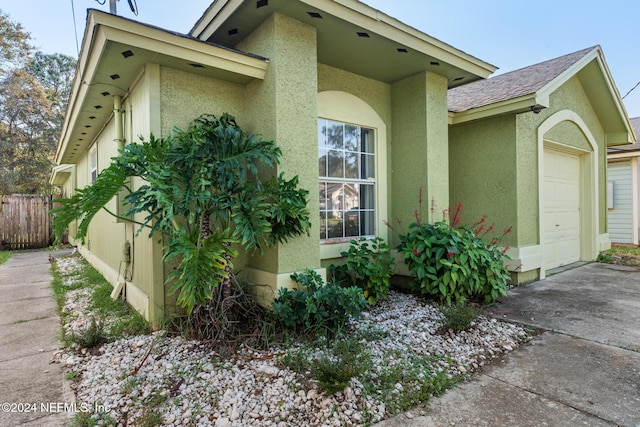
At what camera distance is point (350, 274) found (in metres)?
5.06

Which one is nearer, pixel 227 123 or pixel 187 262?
pixel 187 262

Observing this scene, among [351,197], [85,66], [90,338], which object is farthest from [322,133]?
[90,338]

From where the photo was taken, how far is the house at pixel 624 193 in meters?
11.2

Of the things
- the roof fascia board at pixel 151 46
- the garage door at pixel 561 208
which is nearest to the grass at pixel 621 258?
the garage door at pixel 561 208

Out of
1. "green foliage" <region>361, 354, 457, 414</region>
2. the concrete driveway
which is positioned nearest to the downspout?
"green foliage" <region>361, 354, 457, 414</region>

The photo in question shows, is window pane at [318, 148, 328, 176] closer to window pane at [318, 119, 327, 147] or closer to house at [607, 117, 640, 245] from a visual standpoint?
window pane at [318, 119, 327, 147]

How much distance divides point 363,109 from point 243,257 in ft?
9.80

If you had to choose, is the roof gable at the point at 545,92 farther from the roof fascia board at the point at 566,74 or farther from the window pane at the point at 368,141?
the window pane at the point at 368,141

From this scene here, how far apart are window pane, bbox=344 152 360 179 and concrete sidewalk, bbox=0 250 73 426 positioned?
4.14 meters

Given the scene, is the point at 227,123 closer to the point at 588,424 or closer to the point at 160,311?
the point at 160,311

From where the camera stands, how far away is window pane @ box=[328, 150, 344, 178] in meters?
5.26

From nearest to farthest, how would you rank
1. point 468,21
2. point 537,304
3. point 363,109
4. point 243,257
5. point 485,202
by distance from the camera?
point 243,257
point 537,304
point 363,109
point 485,202
point 468,21

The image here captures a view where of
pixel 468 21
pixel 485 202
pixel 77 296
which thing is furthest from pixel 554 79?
pixel 468 21

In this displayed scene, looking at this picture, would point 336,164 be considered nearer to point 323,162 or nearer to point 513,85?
point 323,162
